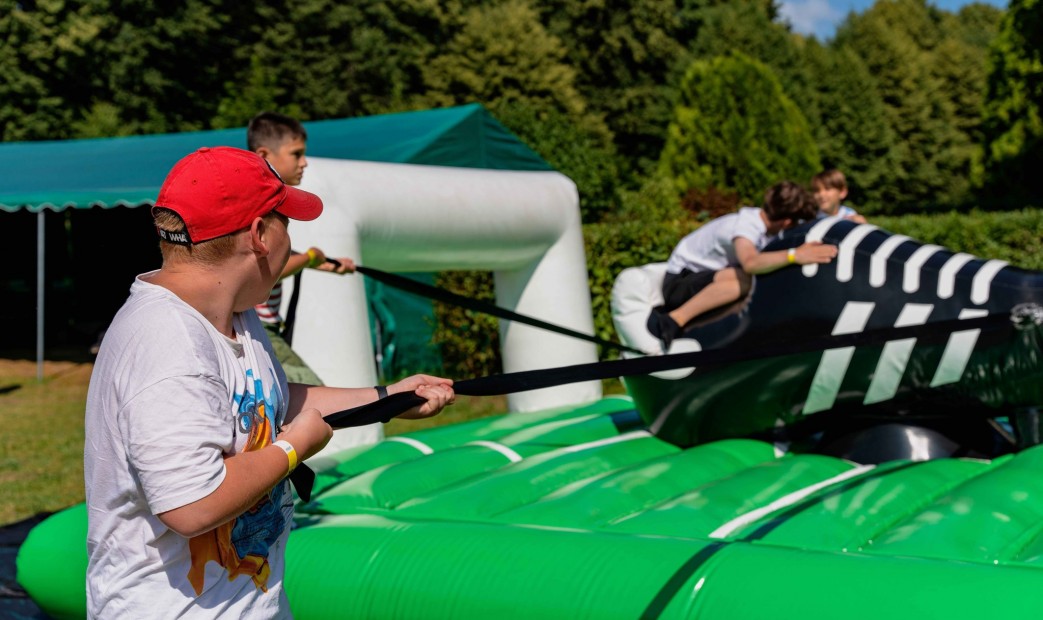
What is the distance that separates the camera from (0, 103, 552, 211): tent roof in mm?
8414

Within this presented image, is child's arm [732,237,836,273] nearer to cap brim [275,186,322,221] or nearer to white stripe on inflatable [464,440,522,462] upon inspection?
white stripe on inflatable [464,440,522,462]

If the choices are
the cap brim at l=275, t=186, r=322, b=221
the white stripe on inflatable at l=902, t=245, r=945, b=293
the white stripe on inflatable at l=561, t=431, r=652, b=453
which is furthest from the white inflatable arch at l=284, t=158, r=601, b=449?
the cap brim at l=275, t=186, r=322, b=221

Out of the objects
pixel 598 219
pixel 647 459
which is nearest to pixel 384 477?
pixel 647 459

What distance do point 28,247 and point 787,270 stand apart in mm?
14755

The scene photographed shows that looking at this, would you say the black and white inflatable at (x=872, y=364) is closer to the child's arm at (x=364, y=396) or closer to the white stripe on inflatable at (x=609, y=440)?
the white stripe on inflatable at (x=609, y=440)

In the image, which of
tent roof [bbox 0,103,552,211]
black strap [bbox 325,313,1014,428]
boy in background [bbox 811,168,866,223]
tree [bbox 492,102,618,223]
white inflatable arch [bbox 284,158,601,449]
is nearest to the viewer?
black strap [bbox 325,313,1014,428]

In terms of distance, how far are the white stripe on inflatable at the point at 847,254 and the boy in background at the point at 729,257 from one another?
0.16 ft

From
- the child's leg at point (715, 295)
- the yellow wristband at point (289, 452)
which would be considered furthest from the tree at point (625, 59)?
the yellow wristband at point (289, 452)

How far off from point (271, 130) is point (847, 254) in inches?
83.5

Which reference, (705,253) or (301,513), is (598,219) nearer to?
(705,253)

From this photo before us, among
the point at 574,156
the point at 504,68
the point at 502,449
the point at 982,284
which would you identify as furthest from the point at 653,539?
the point at 504,68

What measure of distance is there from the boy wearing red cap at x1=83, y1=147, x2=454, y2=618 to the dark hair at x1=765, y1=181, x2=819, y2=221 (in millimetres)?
2781

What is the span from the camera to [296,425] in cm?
163

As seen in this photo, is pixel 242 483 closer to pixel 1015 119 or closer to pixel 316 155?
pixel 316 155
